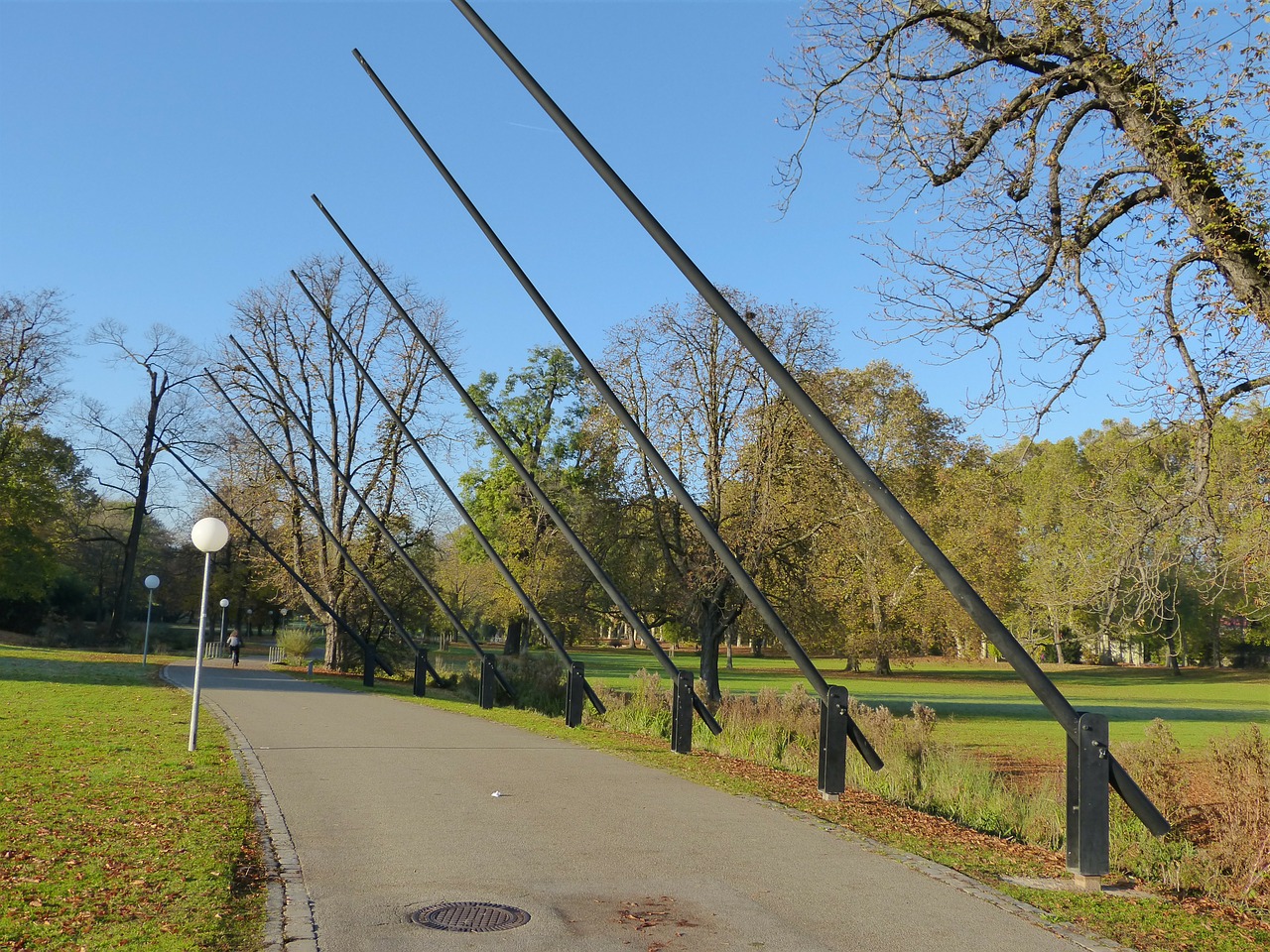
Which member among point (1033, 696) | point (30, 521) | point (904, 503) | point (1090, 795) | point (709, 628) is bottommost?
point (1033, 696)

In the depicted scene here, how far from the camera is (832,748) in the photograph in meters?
9.98

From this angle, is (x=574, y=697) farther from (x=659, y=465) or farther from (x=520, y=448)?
(x=520, y=448)

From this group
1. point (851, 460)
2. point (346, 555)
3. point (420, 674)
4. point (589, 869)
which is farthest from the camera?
point (346, 555)

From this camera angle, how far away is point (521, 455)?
5247 centimetres

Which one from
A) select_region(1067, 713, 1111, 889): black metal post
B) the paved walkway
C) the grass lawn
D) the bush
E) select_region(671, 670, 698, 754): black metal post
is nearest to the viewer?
the paved walkway

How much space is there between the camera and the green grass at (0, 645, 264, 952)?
17.2 ft

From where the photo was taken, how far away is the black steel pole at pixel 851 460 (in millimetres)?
7141

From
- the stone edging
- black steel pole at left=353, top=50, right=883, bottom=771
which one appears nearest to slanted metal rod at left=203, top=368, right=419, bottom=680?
black steel pole at left=353, top=50, right=883, bottom=771

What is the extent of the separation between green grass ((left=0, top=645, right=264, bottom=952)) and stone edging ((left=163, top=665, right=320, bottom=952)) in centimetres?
9

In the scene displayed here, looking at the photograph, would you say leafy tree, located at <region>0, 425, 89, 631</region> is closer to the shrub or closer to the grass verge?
the grass verge

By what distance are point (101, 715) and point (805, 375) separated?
58.8 ft

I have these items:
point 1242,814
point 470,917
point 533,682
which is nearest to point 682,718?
point 1242,814

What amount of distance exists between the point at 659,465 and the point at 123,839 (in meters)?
7.05

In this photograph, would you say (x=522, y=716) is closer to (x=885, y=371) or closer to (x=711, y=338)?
(x=711, y=338)
